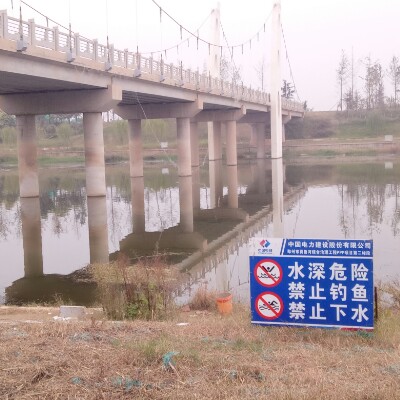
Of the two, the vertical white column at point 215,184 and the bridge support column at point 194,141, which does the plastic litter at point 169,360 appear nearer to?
the vertical white column at point 215,184

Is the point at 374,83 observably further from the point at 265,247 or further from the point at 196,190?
the point at 265,247

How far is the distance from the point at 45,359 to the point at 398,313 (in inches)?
213

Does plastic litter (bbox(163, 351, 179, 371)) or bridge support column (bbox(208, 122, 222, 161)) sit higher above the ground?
bridge support column (bbox(208, 122, 222, 161))

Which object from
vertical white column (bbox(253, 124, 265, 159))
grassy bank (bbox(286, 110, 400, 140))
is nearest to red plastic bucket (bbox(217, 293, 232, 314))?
vertical white column (bbox(253, 124, 265, 159))

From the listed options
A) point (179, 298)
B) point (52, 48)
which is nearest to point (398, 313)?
point (179, 298)

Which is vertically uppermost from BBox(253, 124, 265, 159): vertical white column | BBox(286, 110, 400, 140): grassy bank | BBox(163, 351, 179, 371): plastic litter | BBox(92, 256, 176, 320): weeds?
BBox(286, 110, 400, 140): grassy bank

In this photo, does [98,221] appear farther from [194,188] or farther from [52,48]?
[194,188]

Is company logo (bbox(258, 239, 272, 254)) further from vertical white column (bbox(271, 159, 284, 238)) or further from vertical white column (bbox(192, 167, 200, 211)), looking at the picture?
vertical white column (bbox(192, 167, 200, 211))

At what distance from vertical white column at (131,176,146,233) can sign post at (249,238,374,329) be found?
14442mm

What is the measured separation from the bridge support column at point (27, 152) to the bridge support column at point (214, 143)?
30911 millimetres

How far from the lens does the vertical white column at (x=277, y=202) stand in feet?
64.2

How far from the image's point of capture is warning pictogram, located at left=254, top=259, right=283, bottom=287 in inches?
259

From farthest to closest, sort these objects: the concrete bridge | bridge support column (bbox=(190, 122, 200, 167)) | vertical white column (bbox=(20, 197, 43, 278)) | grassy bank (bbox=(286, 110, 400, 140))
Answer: grassy bank (bbox=(286, 110, 400, 140)) < bridge support column (bbox=(190, 122, 200, 167)) < the concrete bridge < vertical white column (bbox=(20, 197, 43, 278))

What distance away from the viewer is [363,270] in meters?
6.27
